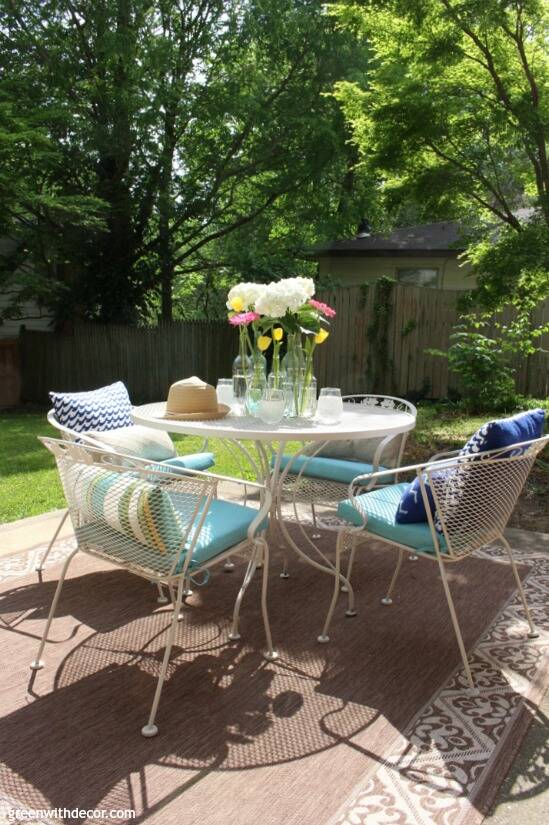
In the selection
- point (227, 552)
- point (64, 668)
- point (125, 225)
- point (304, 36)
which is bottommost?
point (64, 668)

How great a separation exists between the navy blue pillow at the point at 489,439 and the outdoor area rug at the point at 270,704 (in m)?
0.58

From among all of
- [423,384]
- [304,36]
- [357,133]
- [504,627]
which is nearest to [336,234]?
[304,36]

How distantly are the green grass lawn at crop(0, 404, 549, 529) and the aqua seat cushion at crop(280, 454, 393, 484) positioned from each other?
61.3 inches

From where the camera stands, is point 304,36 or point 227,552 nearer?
point 227,552

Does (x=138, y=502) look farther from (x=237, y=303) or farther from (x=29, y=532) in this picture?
(x=29, y=532)

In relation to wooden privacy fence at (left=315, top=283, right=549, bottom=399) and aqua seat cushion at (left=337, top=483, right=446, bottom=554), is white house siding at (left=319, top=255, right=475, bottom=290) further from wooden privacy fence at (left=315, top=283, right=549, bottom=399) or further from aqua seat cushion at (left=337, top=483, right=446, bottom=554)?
aqua seat cushion at (left=337, top=483, right=446, bottom=554)

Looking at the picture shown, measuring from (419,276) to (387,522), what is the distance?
11793 millimetres

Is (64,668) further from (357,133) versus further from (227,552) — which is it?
(357,133)

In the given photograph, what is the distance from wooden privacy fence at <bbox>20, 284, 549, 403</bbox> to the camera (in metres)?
9.75

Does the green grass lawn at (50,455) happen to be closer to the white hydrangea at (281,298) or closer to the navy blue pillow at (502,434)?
the navy blue pillow at (502,434)

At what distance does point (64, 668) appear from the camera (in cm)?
255

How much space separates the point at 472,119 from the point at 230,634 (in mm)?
5627

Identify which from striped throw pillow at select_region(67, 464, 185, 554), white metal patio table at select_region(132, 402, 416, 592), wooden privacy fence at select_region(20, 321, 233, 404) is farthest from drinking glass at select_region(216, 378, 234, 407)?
wooden privacy fence at select_region(20, 321, 233, 404)

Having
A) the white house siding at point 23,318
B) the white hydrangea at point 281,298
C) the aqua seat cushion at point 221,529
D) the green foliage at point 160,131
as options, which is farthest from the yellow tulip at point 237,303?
the white house siding at point 23,318
